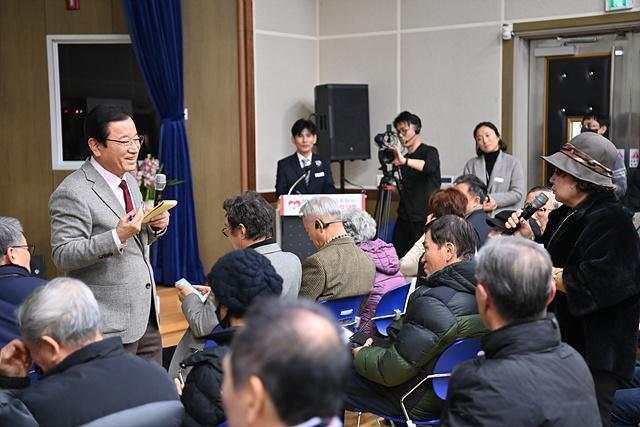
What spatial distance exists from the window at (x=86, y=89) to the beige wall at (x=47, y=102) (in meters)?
0.09

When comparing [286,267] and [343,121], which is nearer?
[286,267]

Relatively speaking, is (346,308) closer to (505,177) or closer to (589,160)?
(589,160)

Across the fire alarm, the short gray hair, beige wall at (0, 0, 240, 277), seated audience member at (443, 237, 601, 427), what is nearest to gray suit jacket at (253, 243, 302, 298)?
the short gray hair

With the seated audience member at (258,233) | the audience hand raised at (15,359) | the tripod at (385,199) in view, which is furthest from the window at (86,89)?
the audience hand raised at (15,359)

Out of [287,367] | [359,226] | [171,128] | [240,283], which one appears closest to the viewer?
[287,367]

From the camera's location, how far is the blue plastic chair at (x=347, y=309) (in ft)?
11.0

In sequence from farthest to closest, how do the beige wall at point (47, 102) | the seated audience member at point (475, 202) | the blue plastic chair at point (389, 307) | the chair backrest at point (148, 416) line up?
→ the beige wall at point (47, 102) < the seated audience member at point (475, 202) < the blue plastic chair at point (389, 307) < the chair backrest at point (148, 416)

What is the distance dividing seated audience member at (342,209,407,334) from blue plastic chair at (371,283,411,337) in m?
0.06

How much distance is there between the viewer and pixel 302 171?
5.94m

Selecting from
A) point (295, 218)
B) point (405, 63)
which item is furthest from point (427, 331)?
point (405, 63)

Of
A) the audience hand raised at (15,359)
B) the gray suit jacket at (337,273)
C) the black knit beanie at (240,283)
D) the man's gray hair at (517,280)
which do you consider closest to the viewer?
the man's gray hair at (517,280)

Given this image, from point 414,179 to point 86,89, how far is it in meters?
3.14

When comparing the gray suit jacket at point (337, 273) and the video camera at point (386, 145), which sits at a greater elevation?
the video camera at point (386, 145)

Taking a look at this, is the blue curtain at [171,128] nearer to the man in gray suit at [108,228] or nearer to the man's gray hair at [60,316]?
the man in gray suit at [108,228]
